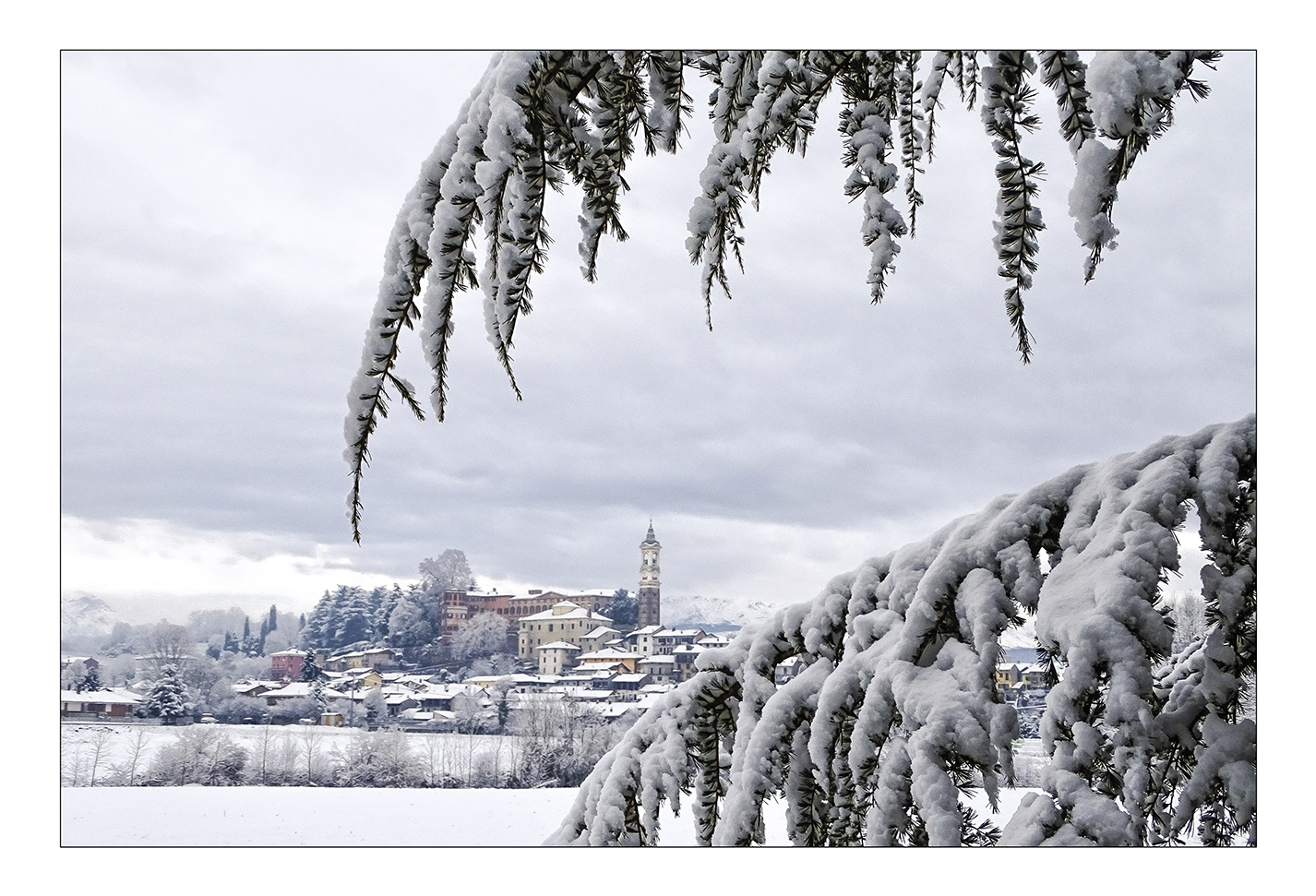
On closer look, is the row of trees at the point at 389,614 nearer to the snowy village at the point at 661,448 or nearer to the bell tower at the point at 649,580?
the snowy village at the point at 661,448

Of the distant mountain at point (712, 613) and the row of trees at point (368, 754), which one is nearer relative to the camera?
the distant mountain at point (712, 613)

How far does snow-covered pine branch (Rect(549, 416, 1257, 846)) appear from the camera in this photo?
758mm

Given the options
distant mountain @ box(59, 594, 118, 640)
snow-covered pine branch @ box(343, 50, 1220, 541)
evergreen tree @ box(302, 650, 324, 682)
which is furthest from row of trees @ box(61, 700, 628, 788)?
snow-covered pine branch @ box(343, 50, 1220, 541)

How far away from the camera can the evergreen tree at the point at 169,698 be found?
4.55 meters

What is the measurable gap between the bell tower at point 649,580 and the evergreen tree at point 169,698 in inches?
95.8

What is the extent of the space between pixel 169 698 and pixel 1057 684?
495cm

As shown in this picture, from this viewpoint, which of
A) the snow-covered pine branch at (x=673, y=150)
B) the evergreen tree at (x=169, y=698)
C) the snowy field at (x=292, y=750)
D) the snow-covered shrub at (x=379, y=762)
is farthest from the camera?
the snow-covered shrub at (x=379, y=762)

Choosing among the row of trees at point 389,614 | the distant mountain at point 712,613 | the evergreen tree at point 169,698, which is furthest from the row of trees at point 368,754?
the distant mountain at point 712,613

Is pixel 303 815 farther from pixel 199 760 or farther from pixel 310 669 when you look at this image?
pixel 310 669

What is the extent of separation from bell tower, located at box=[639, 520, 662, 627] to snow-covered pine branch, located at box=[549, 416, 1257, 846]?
408 centimetres

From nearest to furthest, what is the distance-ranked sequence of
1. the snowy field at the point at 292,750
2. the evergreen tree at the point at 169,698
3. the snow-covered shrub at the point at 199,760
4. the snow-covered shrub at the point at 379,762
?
the snowy field at the point at 292,750 < the evergreen tree at the point at 169,698 < the snow-covered shrub at the point at 199,760 < the snow-covered shrub at the point at 379,762
